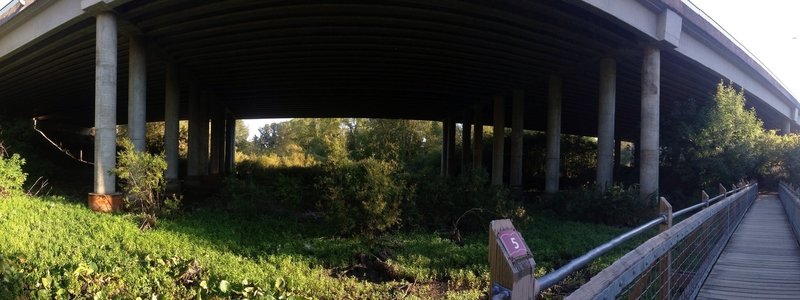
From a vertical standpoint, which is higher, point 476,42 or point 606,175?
point 476,42

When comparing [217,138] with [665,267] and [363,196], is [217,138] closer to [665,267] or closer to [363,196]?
[363,196]

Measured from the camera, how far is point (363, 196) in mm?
10312

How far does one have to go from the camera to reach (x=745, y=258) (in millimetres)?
8141

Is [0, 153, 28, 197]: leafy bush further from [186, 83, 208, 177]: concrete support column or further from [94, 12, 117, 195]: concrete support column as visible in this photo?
[186, 83, 208, 177]: concrete support column

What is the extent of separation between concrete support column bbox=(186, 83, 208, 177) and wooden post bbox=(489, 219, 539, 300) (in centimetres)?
2742

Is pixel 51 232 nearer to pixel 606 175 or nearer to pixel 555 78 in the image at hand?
pixel 606 175

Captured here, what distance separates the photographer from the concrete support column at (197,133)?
27391mm

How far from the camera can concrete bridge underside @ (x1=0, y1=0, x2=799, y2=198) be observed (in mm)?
14930

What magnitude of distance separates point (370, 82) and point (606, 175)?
12.8 metres

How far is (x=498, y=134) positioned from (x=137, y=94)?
68.9 feet

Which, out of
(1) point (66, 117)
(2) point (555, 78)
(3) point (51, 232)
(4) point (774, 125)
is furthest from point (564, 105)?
(1) point (66, 117)

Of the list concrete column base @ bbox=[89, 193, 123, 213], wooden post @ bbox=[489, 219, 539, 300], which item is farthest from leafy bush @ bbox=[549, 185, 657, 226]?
wooden post @ bbox=[489, 219, 539, 300]

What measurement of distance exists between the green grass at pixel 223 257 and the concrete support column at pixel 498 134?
18658 millimetres

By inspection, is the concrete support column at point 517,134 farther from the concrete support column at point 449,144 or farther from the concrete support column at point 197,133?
the concrete support column at point 197,133
